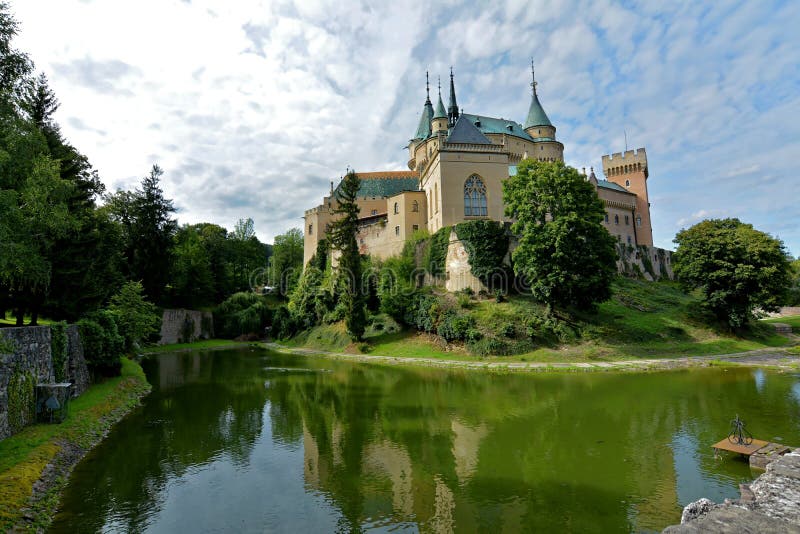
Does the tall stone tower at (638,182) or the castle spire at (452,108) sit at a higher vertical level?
the castle spire at (452,108)

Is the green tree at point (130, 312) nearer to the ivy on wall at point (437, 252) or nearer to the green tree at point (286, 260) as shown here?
the ivy on wall at point (437, 252)

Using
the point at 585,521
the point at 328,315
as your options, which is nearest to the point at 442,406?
the point at 585,521

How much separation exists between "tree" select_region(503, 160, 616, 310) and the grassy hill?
2.28 metres

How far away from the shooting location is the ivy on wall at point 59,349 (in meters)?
14.1

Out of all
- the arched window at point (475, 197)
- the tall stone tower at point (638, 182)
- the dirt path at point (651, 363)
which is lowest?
the dirt path at point (651, 363)

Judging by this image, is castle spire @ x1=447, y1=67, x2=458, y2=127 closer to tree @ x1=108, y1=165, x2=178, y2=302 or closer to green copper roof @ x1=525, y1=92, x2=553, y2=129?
green copper roof @ x1=525, y1=92, x2=553, y2=129

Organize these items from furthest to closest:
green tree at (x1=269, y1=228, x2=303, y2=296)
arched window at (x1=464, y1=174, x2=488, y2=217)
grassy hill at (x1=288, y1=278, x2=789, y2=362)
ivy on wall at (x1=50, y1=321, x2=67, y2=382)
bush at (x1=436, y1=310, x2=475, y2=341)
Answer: green tree at (x1=269, y1=228, x2=303, y2=296) < arched window at (x1=464, y1=174, x2=488, y2=217) < bush at (x1=436, y1=310, x2=475, y2=341) < grassy hill at (x1=288, y1=278, x2=789, y2=362) < ivy on wall at (x1=50, y1=321, x2=67, y2=382)

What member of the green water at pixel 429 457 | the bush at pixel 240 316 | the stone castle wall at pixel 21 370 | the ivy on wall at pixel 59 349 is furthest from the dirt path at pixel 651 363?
the bush at pixel 240 316

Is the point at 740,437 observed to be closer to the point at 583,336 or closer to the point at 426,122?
the point at 583,336

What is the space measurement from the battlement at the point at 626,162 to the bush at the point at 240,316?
50.9 m

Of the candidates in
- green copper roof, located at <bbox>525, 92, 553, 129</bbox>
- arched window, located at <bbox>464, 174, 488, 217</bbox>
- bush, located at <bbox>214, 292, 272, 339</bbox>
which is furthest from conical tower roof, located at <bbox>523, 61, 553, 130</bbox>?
bush, located at <bbox>214, 292, 272, 339</bbox>

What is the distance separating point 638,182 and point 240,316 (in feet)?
180

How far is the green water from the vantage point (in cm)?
805

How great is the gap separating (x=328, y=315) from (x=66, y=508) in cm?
3341
